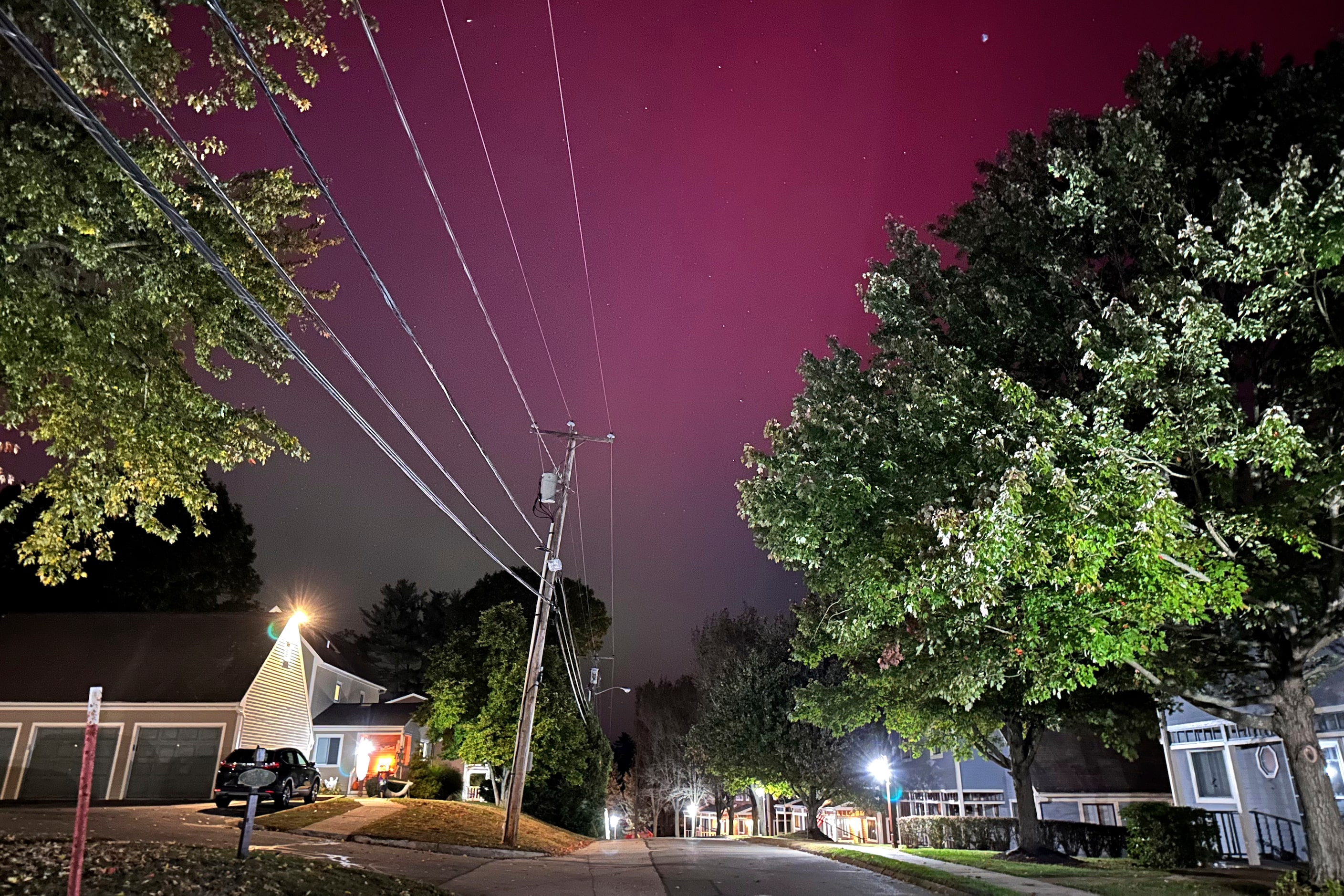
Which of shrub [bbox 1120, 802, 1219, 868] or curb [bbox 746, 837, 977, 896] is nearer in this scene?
curb [bbox 746, 837, 977, 896]

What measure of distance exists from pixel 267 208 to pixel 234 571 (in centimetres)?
5164

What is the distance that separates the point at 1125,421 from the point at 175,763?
30.4m

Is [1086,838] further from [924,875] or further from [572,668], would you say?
[572,668]

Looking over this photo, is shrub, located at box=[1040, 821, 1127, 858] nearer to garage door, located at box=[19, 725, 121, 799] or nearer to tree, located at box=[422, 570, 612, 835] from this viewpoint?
tree, located at box=[422, 570, 612, 835]

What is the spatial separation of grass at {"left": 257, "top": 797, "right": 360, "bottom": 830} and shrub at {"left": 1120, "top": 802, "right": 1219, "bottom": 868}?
61.2 feet

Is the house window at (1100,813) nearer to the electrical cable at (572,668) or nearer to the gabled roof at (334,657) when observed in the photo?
the electrical cable at (572,668)

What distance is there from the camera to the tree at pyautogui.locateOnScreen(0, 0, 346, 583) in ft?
29.5

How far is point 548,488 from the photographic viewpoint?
23594 mm

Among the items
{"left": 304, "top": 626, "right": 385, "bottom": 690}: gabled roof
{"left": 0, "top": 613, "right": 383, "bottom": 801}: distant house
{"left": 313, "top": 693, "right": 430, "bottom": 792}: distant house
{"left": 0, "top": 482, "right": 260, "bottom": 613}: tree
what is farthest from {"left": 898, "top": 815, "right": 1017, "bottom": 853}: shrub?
{"left": 0, "top": 482, "right": 260, "bottom": 613}: tree

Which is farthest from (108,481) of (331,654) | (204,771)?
(331,654)

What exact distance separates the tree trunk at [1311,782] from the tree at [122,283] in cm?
1517

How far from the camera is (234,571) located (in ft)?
179

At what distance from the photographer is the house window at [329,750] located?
3888 centimetres

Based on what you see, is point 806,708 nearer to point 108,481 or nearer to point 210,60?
point 108,481
